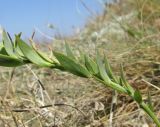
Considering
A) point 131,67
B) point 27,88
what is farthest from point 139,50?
point 27,88

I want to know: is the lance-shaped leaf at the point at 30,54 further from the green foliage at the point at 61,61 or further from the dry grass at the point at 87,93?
the dry grass at the point at 87,93

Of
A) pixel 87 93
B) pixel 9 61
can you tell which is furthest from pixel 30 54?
pixel 87 93

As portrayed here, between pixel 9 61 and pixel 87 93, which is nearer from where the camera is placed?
pixel 9 61

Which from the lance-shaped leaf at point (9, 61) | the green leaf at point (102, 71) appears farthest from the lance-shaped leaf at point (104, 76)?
the lance-shaped leaf at point (9, 61)

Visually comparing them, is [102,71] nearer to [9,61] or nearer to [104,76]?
[104,76]

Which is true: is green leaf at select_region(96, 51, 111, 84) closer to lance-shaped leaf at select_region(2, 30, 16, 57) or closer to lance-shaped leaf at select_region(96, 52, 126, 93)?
lance-shaped leaf at select_region(96, 52, 126, 93)
